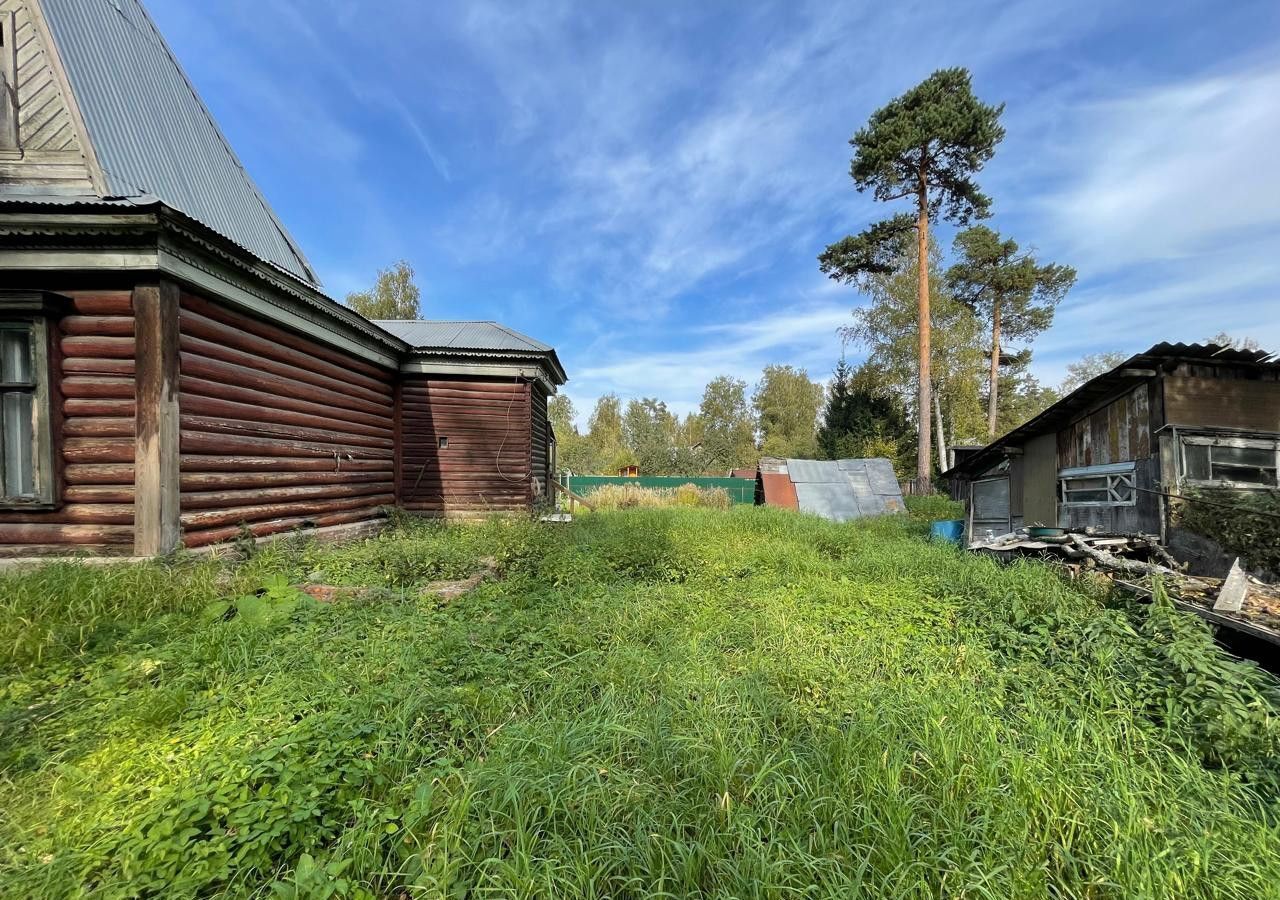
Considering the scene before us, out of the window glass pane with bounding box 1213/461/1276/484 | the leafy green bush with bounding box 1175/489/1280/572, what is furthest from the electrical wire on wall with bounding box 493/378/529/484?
the window glass pane with bounding box 1213/461/1276/484

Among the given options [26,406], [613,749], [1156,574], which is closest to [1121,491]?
[1156,574]

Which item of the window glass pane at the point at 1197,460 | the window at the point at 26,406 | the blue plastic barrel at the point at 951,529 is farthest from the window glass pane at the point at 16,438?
the blue plastic barrel at the point at 951,529

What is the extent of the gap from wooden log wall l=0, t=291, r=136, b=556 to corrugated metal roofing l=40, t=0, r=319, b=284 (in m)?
1.38

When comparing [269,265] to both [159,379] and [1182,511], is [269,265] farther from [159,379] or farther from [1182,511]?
[1182,511]

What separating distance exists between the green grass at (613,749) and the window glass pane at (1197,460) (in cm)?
406

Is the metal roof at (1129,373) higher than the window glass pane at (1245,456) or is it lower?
higher

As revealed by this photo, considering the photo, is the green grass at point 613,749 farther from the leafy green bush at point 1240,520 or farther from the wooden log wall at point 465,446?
the wooden log wall at point 465,446

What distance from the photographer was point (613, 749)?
246cm

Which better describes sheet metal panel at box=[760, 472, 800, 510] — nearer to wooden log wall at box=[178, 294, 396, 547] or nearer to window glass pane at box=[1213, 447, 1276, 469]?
window glass pane at box=[1213, 447, 1276, 469]

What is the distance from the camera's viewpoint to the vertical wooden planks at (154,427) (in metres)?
4.93

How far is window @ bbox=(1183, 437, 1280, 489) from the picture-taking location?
7125 millimetres

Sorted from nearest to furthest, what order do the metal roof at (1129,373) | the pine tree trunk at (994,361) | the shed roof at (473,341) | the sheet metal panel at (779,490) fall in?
the metal roof at (1129,373) → the shed roof at (473,341) → the sheet metal panel at (779,490) → the pine tree trunk at (994,361)

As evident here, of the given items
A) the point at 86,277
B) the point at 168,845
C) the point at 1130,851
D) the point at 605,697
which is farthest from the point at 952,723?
the point at 86,277

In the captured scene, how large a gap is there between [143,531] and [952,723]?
22.9 feet
